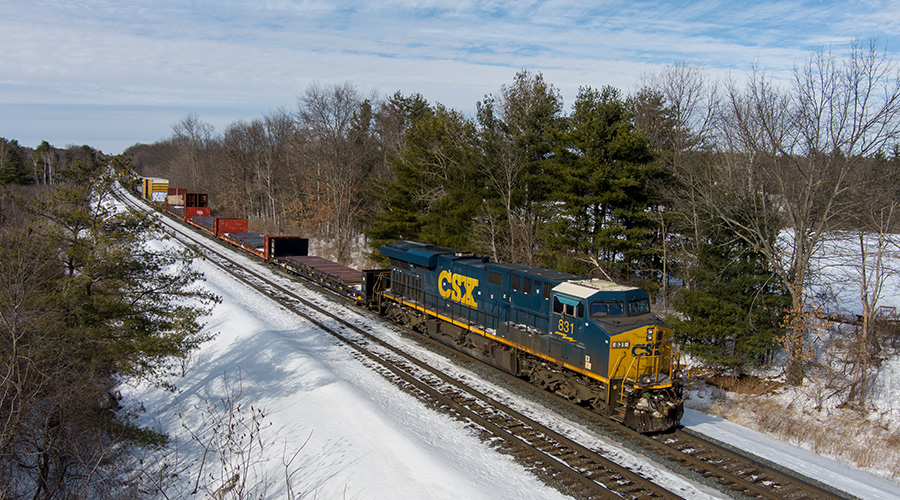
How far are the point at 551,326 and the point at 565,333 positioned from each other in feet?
1.97

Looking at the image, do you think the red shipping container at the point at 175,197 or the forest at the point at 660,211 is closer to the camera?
the forest at the point at 660,211

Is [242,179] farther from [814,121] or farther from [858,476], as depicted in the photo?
[858,476]

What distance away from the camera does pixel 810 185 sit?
55.0ft

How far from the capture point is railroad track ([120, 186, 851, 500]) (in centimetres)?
975

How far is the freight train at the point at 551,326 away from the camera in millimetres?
12125

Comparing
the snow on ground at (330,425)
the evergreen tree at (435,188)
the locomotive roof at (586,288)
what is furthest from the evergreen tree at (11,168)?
the locomotive roof at (586,288)

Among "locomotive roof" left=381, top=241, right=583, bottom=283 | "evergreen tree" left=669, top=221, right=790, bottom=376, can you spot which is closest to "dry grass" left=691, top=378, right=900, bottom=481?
"evergreen tree" left=669, top=221, right=790, bottom=376

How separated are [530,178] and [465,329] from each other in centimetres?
1267

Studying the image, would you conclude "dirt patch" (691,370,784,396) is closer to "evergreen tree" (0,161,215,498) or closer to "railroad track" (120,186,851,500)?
"railroad track" (120,186,851,500)

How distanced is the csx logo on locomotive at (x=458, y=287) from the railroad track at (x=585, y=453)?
8.75 ft

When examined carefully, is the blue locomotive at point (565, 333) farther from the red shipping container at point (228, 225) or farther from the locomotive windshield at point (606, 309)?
the red shipping container at point (228, 225)

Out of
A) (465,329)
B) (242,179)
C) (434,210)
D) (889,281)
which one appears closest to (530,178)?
(434,210)

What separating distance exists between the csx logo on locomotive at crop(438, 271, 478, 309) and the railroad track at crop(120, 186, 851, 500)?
267cm

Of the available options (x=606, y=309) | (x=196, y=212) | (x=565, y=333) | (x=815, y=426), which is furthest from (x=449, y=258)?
(x=196, y=212)
